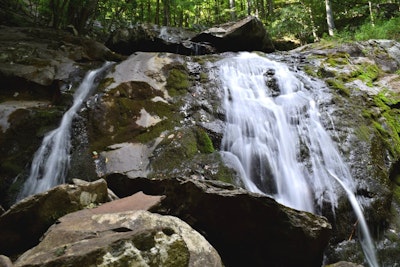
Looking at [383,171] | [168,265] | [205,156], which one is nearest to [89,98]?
[205,156]

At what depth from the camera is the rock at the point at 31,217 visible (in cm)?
343

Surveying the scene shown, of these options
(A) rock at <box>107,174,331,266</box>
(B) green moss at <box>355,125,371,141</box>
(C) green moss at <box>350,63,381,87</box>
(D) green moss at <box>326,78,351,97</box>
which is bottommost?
(A) rock at <box>107,174,331,266</box>

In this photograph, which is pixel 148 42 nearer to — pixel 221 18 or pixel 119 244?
pixel 119 244

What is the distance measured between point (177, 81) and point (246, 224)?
424 cm

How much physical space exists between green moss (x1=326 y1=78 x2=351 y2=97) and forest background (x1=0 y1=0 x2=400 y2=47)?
6.27 m

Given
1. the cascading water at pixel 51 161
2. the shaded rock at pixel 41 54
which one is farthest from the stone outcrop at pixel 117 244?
the shaded rock at pixel 41 54

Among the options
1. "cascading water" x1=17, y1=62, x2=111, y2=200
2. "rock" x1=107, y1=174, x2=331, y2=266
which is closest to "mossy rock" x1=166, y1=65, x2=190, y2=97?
"cascading water" x1=17, y1=62, x2=111, y2=200

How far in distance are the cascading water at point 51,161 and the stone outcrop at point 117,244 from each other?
2536 mm

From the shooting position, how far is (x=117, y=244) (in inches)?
82.1

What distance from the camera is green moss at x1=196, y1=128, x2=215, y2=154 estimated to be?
19.1 feet

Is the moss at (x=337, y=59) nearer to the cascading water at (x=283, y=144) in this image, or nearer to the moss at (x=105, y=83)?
the cascading water at (x=283, y=144)

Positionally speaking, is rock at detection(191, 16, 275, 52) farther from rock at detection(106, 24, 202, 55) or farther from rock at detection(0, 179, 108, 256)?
rock at detection(0, 179, 108, 256)

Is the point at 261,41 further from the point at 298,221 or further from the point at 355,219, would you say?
the point at 298,221

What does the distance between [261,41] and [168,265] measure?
1089 cm
